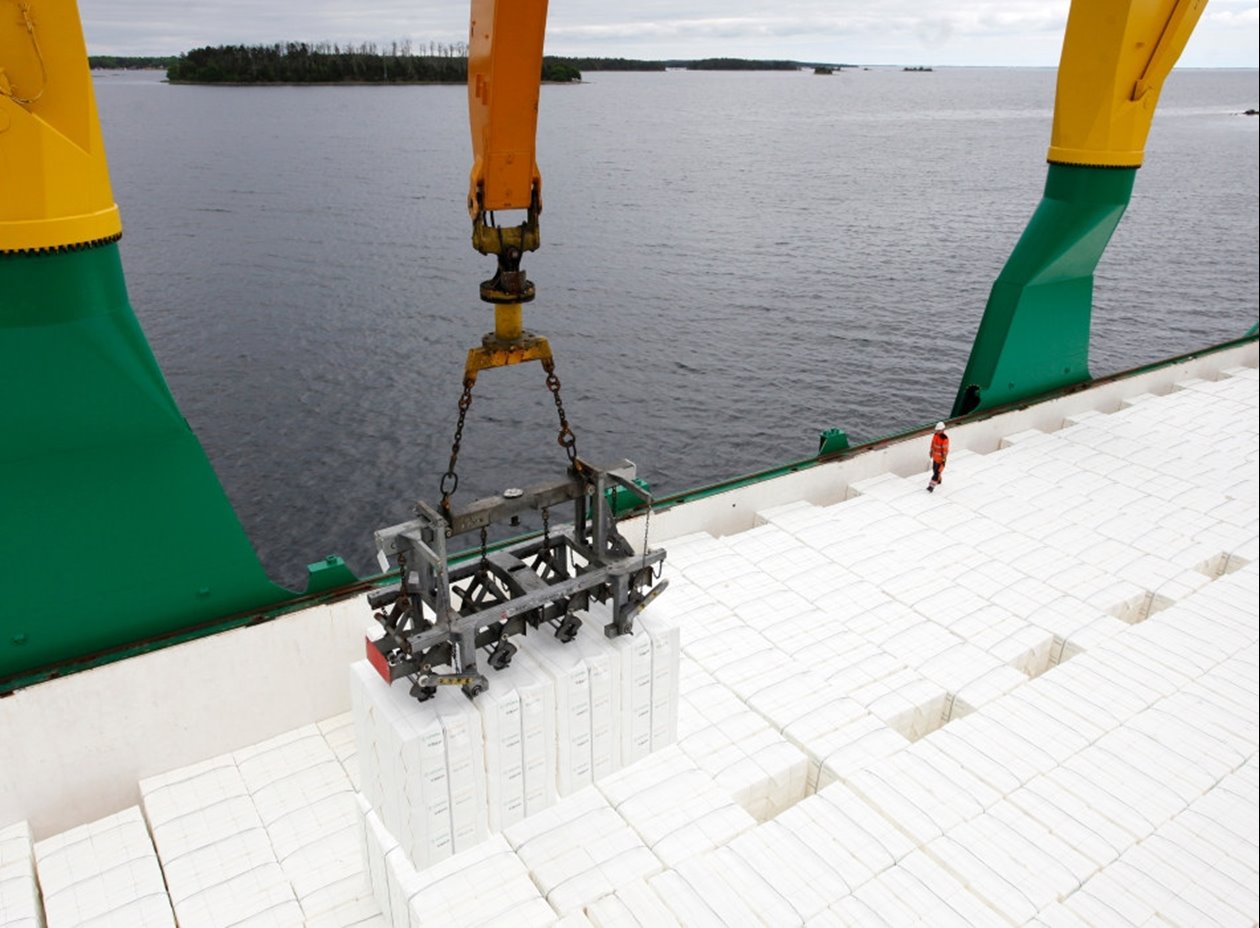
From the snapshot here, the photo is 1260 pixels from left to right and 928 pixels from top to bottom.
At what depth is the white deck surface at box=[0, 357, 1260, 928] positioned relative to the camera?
25.5 feet

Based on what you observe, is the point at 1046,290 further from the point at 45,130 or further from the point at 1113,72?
the point at 45,130

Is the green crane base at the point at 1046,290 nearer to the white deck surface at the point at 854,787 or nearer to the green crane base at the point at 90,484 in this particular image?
the white deck surface at the point at 854,787

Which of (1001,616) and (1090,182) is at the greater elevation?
(1090,182)

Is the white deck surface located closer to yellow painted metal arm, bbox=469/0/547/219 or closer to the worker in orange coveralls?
the worker in orange coveralls

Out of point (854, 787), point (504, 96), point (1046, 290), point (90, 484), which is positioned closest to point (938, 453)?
point (1046, 290)

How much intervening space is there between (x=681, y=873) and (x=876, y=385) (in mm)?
25837

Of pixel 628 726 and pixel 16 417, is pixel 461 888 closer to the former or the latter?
pixel 628 726

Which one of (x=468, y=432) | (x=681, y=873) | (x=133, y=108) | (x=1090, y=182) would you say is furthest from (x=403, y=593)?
(x=133, y=108)

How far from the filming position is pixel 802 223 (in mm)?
54188

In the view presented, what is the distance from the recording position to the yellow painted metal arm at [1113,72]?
16000 mm

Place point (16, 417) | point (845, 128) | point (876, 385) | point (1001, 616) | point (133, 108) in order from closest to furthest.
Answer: point (16, 417), point (1001, 616), point (876, 385), point (845, 128), point (133, 108)

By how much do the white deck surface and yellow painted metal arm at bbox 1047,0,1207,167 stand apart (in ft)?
26.9

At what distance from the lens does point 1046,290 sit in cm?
1841

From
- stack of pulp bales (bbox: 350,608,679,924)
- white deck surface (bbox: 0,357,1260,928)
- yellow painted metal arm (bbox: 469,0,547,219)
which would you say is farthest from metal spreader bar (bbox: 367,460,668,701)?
yellow painted metal arm (bbox: 469,0,547,219)
